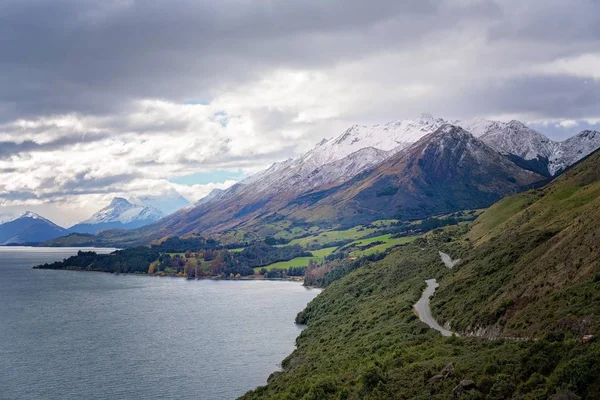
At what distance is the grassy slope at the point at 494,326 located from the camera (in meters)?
40.5

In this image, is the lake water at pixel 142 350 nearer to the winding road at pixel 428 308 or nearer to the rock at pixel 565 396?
the winding road at pixel 428 308

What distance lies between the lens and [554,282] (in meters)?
60.1

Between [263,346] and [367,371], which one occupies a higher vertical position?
[367,371]

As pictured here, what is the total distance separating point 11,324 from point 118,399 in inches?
3602

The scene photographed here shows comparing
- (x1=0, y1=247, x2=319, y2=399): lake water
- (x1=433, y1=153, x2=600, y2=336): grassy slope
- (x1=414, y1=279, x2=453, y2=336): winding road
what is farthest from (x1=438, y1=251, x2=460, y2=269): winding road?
(x1=0, y1=247, x2=319, y2=399): lake water

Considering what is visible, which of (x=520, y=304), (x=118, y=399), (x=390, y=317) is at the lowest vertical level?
(x=118, y=399)

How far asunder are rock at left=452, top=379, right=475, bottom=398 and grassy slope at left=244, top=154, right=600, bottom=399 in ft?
2.05

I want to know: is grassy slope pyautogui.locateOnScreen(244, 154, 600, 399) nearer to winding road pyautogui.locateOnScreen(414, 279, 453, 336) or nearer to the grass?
the grass

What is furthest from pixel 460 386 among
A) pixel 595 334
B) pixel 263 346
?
pixel 263 346

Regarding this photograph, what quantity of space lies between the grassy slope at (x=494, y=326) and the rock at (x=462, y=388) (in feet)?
2.05

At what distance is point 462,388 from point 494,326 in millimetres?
21021

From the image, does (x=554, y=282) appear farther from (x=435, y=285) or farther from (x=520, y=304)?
(x=435, y=285)

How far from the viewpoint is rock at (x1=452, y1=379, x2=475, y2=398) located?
136 feet

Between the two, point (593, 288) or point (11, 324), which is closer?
point (593, 288)
